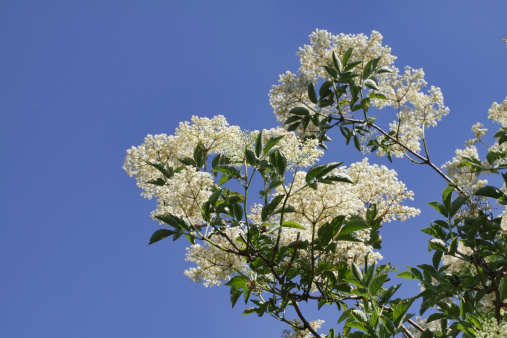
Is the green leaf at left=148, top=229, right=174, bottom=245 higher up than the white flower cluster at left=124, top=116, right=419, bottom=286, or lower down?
lower down

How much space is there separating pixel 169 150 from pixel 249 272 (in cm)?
115

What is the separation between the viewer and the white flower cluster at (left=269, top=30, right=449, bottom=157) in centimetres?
445

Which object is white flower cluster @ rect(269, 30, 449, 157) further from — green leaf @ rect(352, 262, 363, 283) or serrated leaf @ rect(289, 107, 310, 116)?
green leaf @ rect(352, 262, 363, 283)

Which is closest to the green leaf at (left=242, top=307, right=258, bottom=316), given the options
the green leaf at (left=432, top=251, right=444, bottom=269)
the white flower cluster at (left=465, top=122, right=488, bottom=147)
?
the green leaf at (left=432, top=251, right=444, bottom=269)

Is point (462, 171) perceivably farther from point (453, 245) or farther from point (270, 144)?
point (270, 144)

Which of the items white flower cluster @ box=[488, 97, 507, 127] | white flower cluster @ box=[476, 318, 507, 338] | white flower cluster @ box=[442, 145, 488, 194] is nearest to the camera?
white flower cluster @ box=[476, 318, 507, 338]

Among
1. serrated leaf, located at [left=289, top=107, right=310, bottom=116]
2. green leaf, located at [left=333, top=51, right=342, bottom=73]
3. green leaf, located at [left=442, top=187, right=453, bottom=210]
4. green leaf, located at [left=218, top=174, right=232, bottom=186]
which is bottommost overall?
green leaf, located at [left=218, top=174, right=232, bottom=186]

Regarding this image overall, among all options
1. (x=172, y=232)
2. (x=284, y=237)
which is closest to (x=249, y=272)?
(x=284, y=237)

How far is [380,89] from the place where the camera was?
449 centimetres

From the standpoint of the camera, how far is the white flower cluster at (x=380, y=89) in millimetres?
4449

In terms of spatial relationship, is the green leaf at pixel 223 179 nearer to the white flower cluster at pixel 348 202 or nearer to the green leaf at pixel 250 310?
the white flower cluster at pixel 348 202

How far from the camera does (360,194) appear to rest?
10.4ft

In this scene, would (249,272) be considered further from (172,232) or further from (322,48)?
(322,48)

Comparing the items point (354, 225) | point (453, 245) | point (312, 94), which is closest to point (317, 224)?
point (354, 225)
